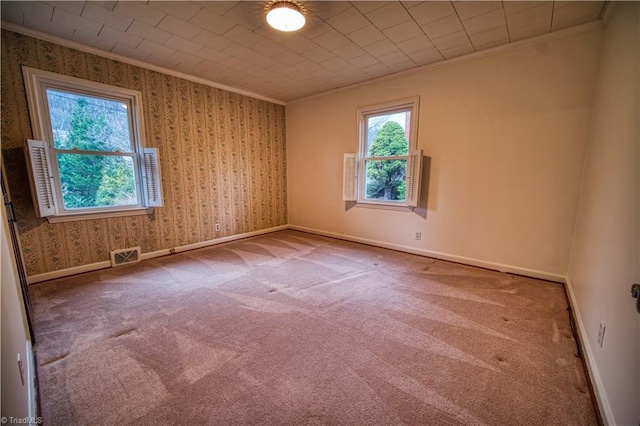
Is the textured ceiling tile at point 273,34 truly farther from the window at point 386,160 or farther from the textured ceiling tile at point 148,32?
the window at point 386,160

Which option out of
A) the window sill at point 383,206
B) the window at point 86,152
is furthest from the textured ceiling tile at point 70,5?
the window sill at point 383,206

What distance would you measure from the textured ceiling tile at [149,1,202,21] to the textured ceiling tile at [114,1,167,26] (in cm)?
7

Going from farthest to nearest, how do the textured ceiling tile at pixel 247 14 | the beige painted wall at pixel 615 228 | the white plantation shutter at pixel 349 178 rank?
the white plantation shutter at pixel 349 178, the textured ceiling tile at pixel 247 14, the beige painted wall at pixel 615 228

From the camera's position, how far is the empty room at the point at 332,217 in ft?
4.63

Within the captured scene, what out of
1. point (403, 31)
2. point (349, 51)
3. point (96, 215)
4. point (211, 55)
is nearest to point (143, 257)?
point (96, 215)

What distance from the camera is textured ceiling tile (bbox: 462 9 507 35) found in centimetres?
232

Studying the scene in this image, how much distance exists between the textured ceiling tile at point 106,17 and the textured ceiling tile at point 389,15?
90.6 inches

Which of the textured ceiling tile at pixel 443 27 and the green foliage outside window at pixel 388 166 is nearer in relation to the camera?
the textured ceiling tile at pixel 443 27

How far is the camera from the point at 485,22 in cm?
244

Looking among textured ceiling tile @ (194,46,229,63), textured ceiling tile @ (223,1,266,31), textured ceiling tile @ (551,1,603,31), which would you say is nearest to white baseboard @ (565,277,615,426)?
textured ceiling tile @ (551,1,603,31)

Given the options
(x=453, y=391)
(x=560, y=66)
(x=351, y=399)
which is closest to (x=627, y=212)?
(x=453, y=391)

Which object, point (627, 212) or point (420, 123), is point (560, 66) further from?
point (627, 212)

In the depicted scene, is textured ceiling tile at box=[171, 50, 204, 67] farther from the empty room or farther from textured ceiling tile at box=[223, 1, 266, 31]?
A: textured ceiling tile at box=[223, 1, 266, 31]

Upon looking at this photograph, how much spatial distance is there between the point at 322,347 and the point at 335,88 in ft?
13.1
